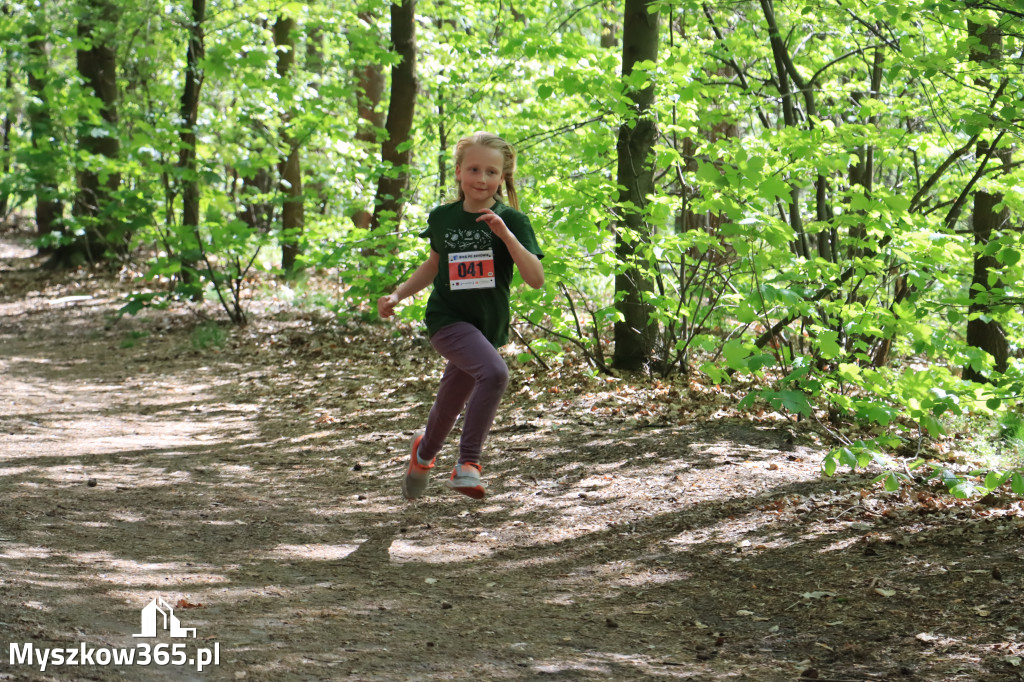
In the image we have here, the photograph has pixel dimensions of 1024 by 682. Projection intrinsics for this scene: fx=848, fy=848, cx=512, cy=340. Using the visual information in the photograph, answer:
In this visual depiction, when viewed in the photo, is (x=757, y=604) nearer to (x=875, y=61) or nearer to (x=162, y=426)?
(x=162, y=426)

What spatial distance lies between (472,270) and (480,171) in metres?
0.47

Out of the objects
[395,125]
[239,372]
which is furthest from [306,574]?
[395,125]

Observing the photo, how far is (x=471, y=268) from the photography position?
3979 mm

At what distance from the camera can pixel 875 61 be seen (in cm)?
811

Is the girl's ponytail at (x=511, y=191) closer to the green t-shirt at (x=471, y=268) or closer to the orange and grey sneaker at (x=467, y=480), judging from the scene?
the green t-shirt at (x=471, y=268)

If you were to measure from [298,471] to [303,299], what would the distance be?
711 cm

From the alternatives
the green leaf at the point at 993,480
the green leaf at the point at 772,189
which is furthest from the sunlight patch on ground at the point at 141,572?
the green leaf at the point at 772,189

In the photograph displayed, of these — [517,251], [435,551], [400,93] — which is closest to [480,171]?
[517,251]

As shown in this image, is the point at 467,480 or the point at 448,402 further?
the point at 448,402

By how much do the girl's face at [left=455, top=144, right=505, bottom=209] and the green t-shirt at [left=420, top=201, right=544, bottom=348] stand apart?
0.11 m

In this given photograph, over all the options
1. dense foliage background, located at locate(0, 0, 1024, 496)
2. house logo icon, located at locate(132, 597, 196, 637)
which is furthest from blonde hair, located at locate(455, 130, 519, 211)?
house logo icon, located at locate(132, 597, 196, 637)

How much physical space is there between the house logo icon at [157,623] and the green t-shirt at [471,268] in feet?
5.44

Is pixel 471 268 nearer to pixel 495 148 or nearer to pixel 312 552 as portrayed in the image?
pixel 495 148

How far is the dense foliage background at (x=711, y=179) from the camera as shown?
4.75 meters
